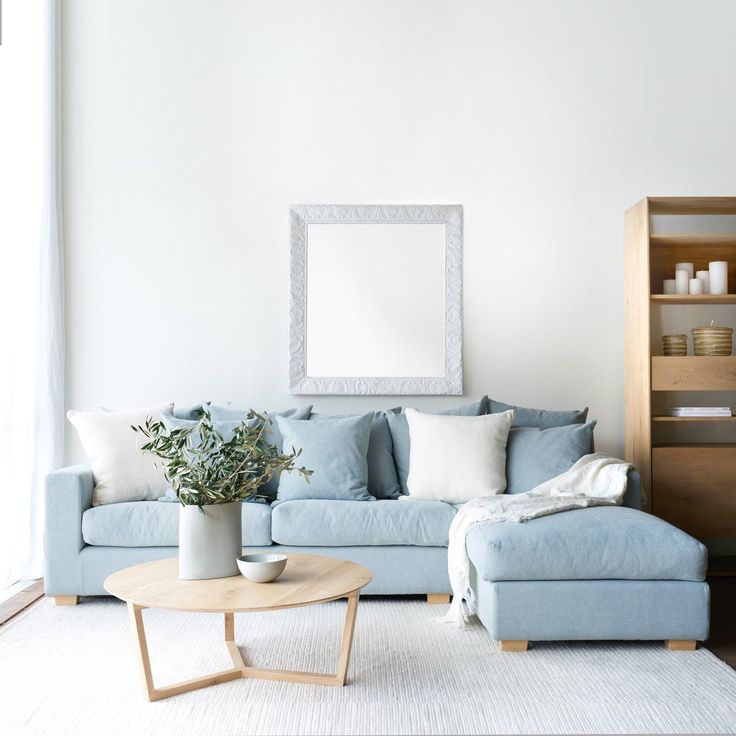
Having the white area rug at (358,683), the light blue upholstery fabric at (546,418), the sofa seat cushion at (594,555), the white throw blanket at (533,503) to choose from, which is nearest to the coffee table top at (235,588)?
the white area rug at (358,683)

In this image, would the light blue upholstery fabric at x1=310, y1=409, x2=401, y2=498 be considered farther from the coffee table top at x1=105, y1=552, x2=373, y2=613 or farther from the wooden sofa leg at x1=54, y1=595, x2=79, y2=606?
the wooden sofa leg at x1=54, y1=595, x2=79, y2=606

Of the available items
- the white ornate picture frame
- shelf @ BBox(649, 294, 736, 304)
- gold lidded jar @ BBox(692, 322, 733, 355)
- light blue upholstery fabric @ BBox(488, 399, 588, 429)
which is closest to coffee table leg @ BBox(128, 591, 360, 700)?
light blue upholstery fabric @ BBox(488, 399, 588, 429)

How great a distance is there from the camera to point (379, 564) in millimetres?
3770

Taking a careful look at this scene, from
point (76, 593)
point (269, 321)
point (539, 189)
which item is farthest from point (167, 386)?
point (539, 189)

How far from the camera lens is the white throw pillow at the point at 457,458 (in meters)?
4.08

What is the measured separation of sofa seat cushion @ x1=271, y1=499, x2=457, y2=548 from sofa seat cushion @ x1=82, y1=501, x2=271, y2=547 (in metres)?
0.08

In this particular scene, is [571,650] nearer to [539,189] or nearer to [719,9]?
[539,189]

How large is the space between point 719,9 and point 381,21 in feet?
6.86

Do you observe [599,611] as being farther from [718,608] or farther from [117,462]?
[117,462]

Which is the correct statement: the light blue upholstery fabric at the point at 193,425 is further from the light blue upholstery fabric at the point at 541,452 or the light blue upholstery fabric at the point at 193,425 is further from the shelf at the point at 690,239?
the shelf at the point at 690,239

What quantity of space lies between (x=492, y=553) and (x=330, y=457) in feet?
4.08

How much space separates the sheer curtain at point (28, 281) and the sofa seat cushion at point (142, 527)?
0.82m

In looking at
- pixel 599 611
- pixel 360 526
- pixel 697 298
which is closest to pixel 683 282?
pixel 697 298

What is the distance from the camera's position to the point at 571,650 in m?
3.11
